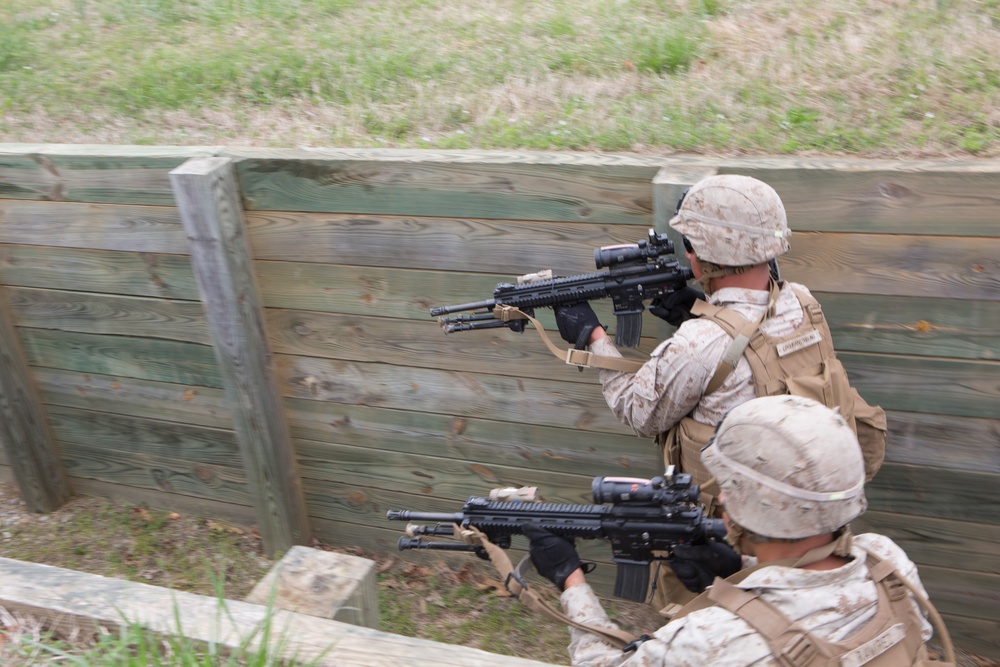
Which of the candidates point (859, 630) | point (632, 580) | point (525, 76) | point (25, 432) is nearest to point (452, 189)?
point (525, 76)

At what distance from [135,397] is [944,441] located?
3.95 meters

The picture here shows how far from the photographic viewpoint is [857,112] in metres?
3.70

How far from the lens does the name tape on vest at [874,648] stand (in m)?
1.73

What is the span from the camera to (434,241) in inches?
141

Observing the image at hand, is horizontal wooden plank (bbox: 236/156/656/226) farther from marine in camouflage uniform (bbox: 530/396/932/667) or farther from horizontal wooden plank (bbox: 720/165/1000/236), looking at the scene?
marine in camouflage uniform (bbox: 530/396/932/667)

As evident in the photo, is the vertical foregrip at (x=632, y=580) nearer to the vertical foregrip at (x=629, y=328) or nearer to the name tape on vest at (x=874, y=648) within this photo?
the name tape on vest at (x=874, y=648)

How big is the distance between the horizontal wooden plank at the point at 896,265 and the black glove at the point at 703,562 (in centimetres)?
120

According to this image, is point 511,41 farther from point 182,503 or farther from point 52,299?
point 182,503

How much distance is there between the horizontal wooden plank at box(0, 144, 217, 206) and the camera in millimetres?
3918

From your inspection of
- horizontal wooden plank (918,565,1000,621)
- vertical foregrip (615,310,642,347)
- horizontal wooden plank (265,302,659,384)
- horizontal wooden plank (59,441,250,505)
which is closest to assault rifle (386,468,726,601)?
vertical foregrip (615,310,642,347)

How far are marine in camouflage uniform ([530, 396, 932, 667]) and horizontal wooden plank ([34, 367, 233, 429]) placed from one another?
3.17 meters

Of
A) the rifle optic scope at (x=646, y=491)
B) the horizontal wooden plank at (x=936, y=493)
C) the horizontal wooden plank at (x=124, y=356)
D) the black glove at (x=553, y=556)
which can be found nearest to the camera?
A: the rifle optic scope at (x=646, y=491)

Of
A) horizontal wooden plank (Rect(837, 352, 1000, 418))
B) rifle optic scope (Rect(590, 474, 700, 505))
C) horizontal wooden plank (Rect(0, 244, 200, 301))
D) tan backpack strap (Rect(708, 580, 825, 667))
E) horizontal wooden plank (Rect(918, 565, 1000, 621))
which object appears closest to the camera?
tan backpack strap (Rect(708, 580, 825, 667))

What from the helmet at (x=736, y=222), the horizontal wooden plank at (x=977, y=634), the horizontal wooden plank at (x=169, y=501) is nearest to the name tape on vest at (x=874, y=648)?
the helmet at (x=736, y=222)
